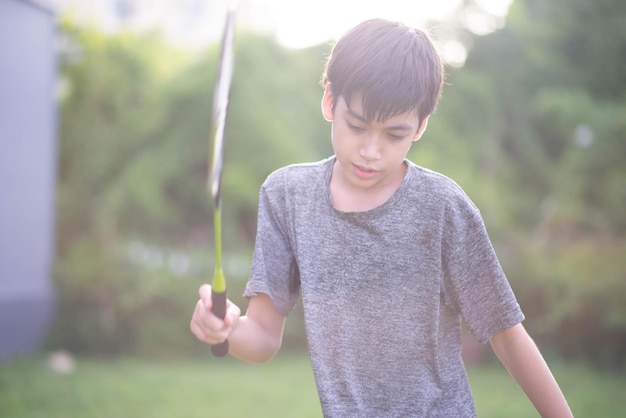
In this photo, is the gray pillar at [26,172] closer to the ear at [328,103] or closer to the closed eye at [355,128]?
the ear at [328,103]

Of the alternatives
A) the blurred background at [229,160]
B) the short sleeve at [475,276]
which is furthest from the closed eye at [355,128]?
the blurred background at [229,160]

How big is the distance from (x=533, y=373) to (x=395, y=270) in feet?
1.14

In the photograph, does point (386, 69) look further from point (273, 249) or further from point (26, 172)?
point (26, 172)

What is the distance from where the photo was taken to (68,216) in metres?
6.64

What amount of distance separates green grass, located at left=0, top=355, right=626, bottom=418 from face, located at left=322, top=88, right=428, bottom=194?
3.25 m

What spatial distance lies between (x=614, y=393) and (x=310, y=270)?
13.8 ft

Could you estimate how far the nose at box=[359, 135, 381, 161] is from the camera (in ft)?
4.78

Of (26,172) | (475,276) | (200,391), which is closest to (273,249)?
(475,276)

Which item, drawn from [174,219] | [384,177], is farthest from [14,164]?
[384,177]

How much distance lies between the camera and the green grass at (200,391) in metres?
4.52

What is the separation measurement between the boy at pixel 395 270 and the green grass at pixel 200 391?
310cm

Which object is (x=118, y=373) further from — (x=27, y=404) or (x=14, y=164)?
(x=14, y=164)

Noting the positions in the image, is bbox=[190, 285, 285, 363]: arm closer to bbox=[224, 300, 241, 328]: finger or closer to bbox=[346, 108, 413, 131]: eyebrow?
bbox=[224, 300, 241, 328]: finger

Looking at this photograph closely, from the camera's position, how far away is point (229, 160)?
6.68 metres
